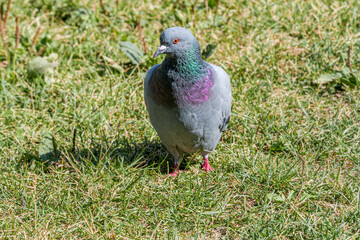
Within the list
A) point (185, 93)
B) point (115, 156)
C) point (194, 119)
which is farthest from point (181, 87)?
point (115, 156)

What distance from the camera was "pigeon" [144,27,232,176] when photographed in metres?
3.44

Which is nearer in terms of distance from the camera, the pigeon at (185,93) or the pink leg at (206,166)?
the pigeon at (185,93)

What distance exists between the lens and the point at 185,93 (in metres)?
3.46

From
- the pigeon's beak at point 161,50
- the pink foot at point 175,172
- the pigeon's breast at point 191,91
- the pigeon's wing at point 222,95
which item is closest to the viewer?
the pigeon's beak at point 161,50

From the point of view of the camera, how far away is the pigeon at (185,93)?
3.44 m

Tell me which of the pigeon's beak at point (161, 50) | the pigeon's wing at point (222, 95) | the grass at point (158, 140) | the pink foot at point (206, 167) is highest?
the pigeon's beak at point (161, 50)

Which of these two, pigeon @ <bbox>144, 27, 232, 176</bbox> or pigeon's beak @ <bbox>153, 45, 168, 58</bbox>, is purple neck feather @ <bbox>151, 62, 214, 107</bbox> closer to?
pigeon @ <bbox>144, 27, 232, 176</bbox>

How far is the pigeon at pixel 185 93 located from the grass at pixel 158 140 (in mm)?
401

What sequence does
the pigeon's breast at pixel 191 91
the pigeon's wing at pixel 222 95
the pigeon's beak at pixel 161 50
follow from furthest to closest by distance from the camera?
the pigeon's wing at pixel 222 95
the pigeon's breast at pixel 191 91
the pigeon's beak at pixel 161 50

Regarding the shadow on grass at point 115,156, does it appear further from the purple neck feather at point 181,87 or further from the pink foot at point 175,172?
the purple neck feather at point 181,87

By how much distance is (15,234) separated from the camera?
3.23 meters

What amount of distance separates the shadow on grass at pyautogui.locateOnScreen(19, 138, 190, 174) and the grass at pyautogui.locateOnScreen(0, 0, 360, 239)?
0.05 ft

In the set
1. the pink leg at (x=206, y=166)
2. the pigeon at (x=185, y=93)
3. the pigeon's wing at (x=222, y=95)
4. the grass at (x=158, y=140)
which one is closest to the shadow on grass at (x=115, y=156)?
the grass at (x=158, y=140)

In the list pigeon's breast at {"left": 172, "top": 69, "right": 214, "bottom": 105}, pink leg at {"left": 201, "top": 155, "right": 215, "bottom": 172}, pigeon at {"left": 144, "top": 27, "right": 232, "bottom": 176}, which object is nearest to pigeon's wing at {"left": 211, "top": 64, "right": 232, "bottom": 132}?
pigeon at {"left": 144, "top": 27, "right": 232, "bottom": 176}
